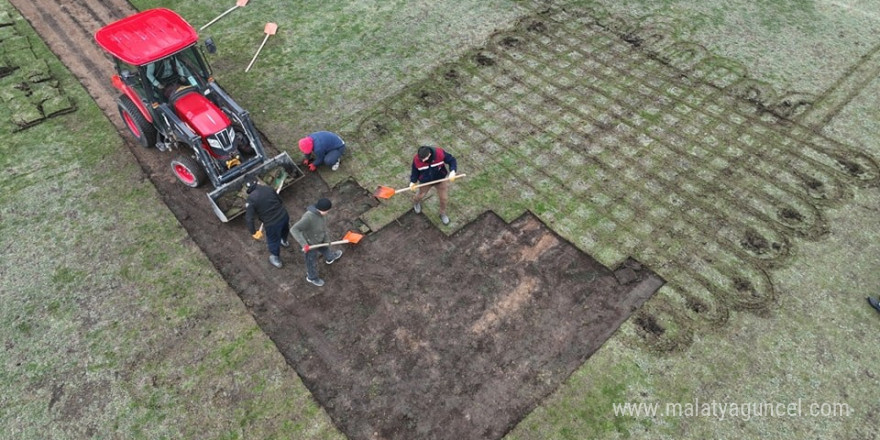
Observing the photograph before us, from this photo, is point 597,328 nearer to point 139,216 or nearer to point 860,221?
point 860,221

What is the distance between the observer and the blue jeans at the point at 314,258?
6.74m

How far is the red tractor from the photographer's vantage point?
25.0 ft

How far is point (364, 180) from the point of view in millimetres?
8523

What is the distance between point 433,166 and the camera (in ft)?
23.7

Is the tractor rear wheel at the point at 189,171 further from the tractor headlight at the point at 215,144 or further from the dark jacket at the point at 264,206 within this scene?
the dark jacket at the point at 264,206

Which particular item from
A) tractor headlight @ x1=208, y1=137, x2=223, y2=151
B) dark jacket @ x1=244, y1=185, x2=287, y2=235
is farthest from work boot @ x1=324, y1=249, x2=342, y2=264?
tractor headlight @ x1=208, y1=137, x2=223, y2=151

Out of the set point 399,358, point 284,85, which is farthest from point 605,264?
point 284,85

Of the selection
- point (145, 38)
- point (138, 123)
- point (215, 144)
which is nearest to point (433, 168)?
point (215, 144)

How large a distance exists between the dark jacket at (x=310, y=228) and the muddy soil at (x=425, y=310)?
3.10 ft

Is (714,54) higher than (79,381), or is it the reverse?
(714,54)

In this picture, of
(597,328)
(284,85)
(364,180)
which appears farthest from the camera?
(284,85)

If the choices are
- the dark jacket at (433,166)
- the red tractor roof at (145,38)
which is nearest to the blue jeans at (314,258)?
the dark jacket at (433,166)

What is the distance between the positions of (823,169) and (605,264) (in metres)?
4.78

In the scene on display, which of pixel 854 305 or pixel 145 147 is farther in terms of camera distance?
pixel 145 147
